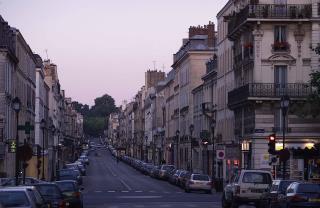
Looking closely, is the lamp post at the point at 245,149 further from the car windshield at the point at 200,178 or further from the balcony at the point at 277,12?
the balcony at the point at 277,12

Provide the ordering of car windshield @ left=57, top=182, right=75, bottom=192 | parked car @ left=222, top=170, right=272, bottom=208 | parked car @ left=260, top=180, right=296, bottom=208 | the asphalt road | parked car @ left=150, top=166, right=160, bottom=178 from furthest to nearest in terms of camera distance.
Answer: parked car @ left=150, top=166, right=160, bottom=178
the asphalt road
car windshield @ left=57, top=182, right=75, bottom=192
parked car @ left=222, top=170, right=272, bottom=208
parked car @ left=260, top=180, right=296, bottom=208

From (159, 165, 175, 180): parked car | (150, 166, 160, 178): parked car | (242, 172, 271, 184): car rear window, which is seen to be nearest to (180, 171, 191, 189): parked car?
(159, 165, 175, 180): parked car

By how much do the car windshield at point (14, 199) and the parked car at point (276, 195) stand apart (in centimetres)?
1458

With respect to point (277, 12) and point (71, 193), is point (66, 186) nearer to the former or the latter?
point (71, 193)

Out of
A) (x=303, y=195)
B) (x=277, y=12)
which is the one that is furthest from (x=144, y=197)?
(x=303, y=195)

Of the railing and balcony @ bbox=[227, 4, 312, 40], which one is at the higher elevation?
balcony @ bbox=[227, 4, 312, 40]

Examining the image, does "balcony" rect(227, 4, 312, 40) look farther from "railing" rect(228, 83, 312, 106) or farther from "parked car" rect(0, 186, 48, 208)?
"parked car" rect(0, 186, 48, 208)

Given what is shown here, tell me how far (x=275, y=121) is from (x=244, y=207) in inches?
822

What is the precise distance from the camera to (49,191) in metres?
38.7

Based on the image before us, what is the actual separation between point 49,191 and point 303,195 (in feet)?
31.0

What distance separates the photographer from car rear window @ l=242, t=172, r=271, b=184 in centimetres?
4641

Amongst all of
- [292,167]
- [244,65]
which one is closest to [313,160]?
[292,167]

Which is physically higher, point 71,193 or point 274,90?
point 274,90

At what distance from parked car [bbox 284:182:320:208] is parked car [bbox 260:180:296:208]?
1206 mm
